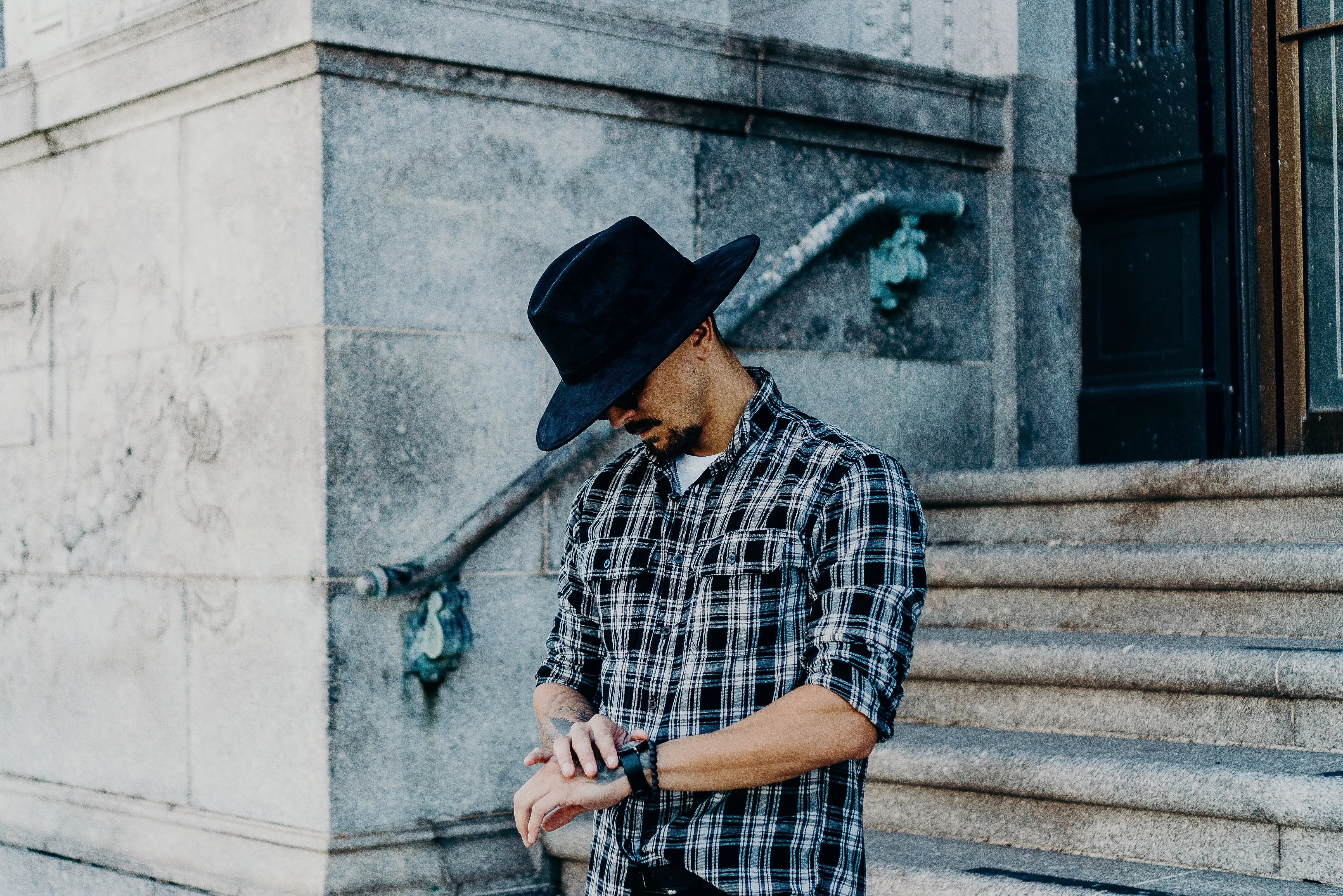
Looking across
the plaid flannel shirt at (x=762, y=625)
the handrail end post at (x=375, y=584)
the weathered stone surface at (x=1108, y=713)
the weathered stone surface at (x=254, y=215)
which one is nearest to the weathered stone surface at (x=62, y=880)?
the handrail end post at (x=375, y=584)

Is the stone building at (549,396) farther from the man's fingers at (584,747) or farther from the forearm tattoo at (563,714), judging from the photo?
the man's fingers at (584,747)

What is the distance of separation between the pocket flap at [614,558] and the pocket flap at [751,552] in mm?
139

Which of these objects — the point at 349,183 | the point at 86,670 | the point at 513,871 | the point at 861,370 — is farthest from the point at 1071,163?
the point at 86,670

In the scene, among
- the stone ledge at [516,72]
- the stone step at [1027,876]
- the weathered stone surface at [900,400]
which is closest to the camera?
the stone step at [1027,876]

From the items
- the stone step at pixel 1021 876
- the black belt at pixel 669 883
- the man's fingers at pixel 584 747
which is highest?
the man's fingers at pixel 584 747

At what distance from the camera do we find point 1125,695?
429 centimetres

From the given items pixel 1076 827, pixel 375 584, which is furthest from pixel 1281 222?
pixel 375 584

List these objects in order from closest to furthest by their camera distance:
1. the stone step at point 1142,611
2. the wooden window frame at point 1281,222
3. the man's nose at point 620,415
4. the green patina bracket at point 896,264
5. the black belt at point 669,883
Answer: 1. the black belt at point 669,883
2. the man's nose at point 620,415
3. the stone step at point 1142,611
4. the green patina bracket at point 896,264
5. the wooden window frame at point 1281,222

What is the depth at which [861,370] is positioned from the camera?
18.9ft

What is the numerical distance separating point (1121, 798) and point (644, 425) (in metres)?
1.98

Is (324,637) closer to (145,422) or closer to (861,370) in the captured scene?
(145,422)

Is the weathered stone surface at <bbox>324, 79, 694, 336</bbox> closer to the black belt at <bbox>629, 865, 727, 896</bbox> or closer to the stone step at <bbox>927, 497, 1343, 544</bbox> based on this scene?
the stone step at <bbox>927, 497, 1343, 544</bbox>

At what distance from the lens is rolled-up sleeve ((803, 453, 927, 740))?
221cm

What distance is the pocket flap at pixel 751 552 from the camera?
2340 mm
